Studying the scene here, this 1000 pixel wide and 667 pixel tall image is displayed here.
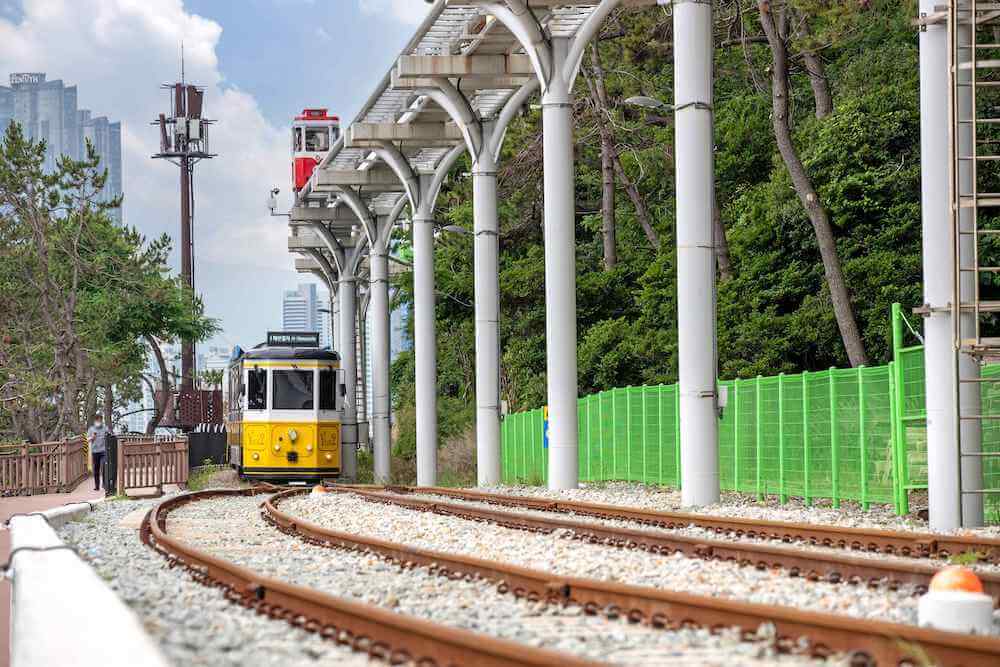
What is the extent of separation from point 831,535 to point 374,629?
640cm

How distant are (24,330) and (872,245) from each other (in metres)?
25.8

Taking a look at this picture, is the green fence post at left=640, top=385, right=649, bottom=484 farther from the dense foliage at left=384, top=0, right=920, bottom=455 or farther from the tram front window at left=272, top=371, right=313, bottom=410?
the tram front window at left=272, top=371, right=313, bottom=410

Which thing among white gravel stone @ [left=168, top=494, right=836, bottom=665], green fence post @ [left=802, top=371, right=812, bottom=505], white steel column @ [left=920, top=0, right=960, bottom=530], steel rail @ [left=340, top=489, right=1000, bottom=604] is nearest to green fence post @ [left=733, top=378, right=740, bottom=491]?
green fence post @ [left=802, top=371, right=812, bottom=505]

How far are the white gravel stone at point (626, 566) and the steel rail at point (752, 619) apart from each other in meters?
0.87

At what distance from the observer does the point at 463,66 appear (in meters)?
30.0

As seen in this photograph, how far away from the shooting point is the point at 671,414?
25062 mm

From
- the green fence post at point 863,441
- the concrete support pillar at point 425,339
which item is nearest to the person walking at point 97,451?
the concrete support pillar at point 425,339

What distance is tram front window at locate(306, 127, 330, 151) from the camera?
56.7 metres

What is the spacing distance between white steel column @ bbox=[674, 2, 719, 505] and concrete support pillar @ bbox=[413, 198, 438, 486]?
1726 cm

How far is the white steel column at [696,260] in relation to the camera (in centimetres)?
1988

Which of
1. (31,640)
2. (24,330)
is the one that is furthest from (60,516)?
(24,330)

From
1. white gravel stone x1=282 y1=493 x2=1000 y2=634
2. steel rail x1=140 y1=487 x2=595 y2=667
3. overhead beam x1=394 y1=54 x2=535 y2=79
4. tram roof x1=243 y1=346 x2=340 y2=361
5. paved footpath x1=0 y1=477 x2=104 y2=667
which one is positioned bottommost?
paved footpath x1=0 y1=477 x2=104 y2=667

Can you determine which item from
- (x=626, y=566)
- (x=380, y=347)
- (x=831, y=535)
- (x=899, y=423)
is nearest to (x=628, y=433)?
(x=899, y=423)

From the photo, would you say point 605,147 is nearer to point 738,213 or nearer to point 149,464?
point 738,213
